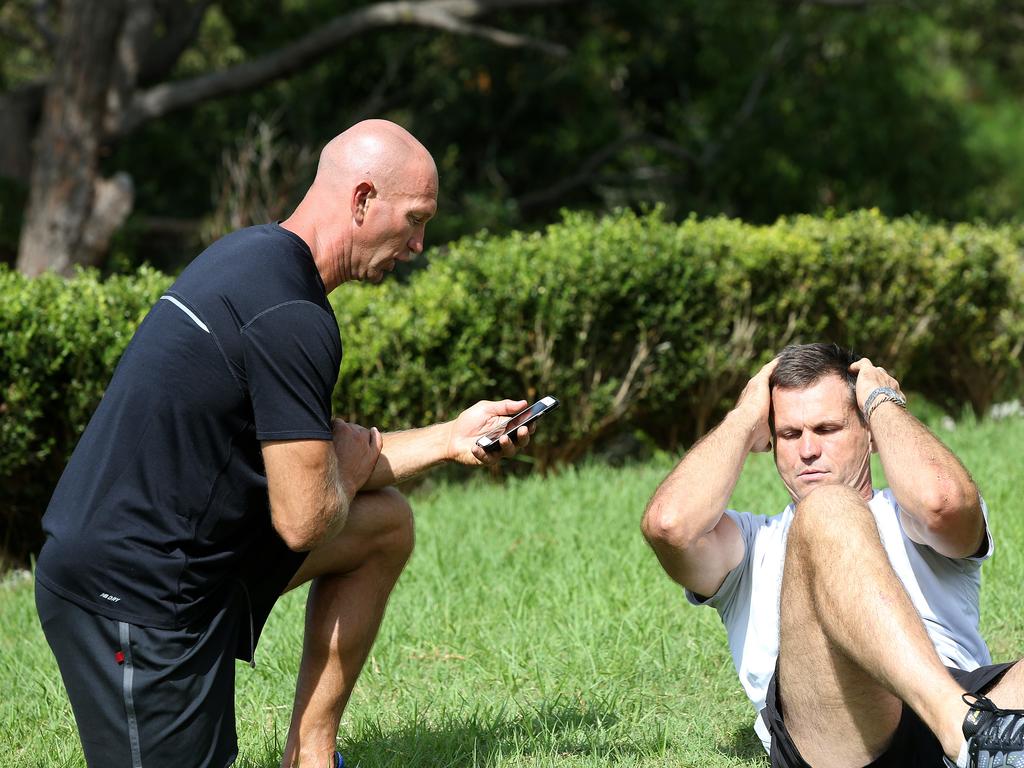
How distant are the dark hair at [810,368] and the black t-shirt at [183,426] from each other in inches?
51.4

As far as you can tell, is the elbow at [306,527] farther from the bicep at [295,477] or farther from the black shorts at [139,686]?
the black shorts at [139,686]

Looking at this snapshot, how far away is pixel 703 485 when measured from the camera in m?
3.19

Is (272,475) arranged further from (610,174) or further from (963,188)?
(963,188)

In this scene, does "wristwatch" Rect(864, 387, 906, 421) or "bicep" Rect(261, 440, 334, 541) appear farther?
"wristwatch" Rect(864, 387, 906, 421)

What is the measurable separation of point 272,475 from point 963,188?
13951 millimetres

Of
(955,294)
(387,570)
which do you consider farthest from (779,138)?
(387,570)

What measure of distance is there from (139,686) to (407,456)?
0.88 meters

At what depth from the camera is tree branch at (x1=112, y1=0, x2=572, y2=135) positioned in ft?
38.0

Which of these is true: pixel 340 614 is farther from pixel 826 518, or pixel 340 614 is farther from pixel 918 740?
pixel 918 740

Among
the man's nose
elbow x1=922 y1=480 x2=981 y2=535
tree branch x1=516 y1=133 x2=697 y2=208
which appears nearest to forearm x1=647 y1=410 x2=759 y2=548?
the man's nose

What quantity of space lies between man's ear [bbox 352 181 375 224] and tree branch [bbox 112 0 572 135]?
29.3 ft

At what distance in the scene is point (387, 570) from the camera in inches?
131

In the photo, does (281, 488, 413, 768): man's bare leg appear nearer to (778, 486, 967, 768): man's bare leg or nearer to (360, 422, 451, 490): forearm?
(360, 422, 451, 490): forearm

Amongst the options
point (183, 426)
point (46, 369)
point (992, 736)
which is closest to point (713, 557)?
point (992, 736)
